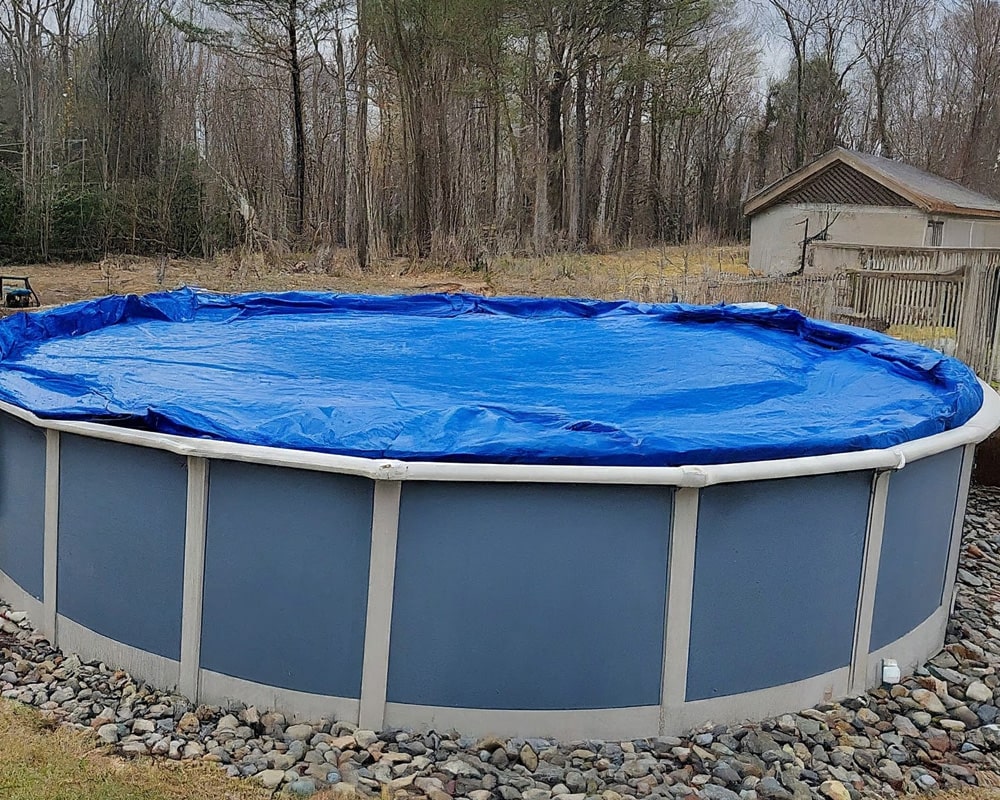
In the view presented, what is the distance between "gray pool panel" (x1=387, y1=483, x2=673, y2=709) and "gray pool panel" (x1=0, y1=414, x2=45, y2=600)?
154 centimetres

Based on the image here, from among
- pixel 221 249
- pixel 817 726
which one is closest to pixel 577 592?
pixel 817 726

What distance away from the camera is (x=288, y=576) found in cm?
279

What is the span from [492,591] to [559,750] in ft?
1.69

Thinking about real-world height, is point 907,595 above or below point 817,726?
above

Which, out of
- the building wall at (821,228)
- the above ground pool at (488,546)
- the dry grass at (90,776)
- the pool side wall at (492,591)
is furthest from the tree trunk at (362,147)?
the dry grass at (90,776)

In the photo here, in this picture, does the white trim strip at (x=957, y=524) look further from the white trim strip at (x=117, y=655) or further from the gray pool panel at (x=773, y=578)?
the white trim strip at (x=117, y=655)

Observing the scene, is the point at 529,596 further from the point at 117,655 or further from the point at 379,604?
the point at 117,655

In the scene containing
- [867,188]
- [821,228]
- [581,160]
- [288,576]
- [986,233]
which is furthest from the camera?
[581,160]

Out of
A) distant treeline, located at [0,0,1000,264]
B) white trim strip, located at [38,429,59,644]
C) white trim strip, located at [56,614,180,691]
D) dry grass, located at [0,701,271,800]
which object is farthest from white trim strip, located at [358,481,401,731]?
distant treeline, located at [0,0,1000,264]

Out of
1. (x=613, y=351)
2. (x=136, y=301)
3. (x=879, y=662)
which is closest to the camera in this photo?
(x=879, y=662)

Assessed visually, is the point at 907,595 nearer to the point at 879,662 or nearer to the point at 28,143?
the point at 879,662

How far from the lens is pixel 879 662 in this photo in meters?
3.21

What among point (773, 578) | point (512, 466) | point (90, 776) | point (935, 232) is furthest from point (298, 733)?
point (935, 232)

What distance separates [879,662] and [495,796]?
153 cm
